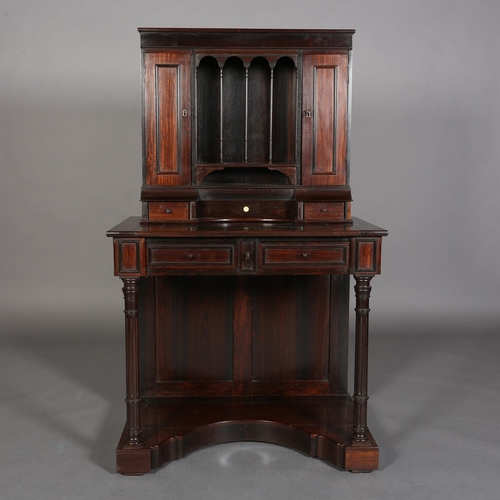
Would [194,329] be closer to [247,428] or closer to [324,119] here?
[247,428]

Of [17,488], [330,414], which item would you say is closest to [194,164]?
[330,414]

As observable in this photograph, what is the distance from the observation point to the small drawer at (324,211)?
13.4ft

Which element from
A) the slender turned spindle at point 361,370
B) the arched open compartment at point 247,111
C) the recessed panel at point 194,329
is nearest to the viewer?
the slender turned spindle at point 361,370

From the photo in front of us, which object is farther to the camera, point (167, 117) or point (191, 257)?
point (167, 117)

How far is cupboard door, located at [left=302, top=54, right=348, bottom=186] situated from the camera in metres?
4.04

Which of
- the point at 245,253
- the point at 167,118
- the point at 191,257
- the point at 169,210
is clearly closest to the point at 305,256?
the point at 245,253

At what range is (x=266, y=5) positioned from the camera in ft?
18.9

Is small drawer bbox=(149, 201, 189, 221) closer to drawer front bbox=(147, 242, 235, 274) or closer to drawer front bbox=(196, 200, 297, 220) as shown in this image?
drawer front bbox=(196, 200, 297, 220)

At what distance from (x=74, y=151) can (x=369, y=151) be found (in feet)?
7.97

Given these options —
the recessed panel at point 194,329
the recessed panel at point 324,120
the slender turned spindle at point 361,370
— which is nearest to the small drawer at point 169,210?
the recessed panel at point 194,329

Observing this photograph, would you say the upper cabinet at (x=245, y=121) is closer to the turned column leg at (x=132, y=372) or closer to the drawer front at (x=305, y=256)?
the drawer front at (x=305, y=256)

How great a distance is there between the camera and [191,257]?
3.56 metres

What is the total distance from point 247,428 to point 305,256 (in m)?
1.06

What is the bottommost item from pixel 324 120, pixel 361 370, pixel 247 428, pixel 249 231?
pixel 247 428
